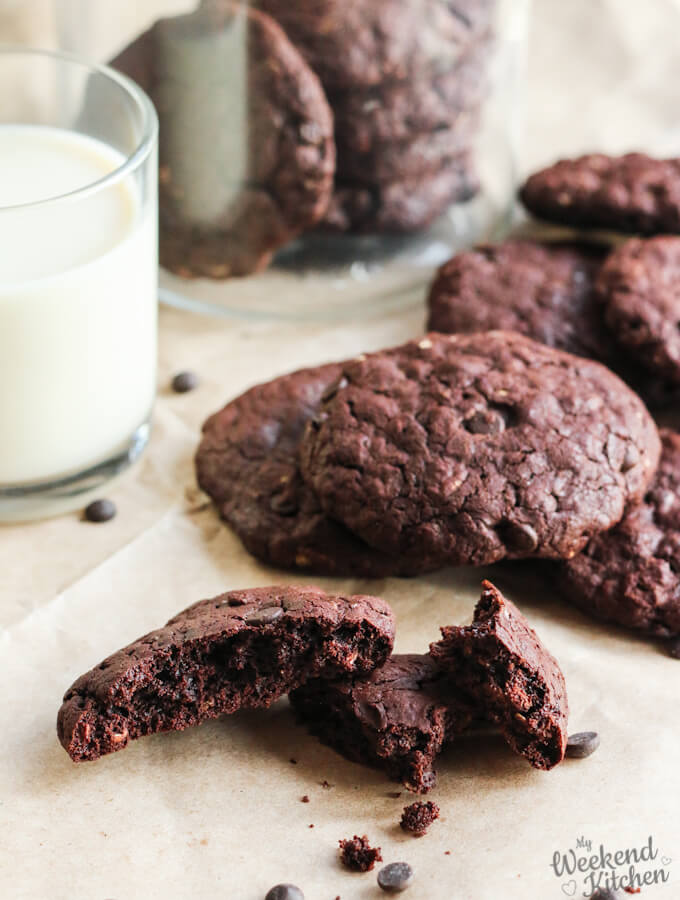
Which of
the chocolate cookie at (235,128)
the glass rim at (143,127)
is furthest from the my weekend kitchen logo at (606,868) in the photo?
the chocolate cookie at (235,128)

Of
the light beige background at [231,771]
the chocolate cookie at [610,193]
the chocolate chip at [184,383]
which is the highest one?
the chocolate cookie at [610,193]

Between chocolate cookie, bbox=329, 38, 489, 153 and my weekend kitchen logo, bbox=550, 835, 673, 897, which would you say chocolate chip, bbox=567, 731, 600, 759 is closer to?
my weekend kitchen logo, bbox=550, 835, 673, 897

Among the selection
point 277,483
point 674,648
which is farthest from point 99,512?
point 674,648

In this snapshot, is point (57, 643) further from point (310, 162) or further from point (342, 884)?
point (310, 162)

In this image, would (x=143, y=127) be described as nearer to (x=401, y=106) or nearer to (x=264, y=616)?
(x=401, y=106)

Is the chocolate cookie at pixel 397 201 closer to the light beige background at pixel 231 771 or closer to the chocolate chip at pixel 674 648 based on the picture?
the light beige background at pixel 231 771

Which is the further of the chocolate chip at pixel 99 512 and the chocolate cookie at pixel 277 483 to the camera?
the chocolate chip at pixel 99 512

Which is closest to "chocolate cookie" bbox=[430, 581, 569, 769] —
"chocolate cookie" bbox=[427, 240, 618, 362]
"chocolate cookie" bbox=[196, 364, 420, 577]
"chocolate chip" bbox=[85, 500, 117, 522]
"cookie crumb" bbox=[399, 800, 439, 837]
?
"cookie crumb" bbox=[399, 800, 439, 837]

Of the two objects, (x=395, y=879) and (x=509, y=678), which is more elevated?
(x=509, y=678)
